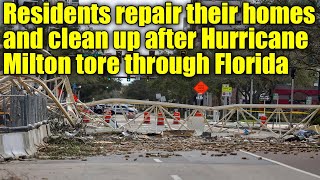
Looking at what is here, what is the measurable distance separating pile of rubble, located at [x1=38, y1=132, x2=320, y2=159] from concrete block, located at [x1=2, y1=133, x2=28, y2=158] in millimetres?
688

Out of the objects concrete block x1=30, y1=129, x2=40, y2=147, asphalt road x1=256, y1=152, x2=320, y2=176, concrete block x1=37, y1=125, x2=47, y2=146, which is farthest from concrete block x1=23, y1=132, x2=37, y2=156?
asphalt road x1=256, y1=152, x2=320, y2=176

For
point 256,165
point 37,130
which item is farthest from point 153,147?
point 256,165

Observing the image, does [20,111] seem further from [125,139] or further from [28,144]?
[125,139]

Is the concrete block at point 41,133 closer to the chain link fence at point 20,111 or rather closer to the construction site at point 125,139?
the construction site at point 125,139

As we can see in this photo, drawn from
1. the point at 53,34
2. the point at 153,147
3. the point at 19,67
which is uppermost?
the point at 53,34

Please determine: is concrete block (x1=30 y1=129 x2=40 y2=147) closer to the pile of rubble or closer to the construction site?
the construction site

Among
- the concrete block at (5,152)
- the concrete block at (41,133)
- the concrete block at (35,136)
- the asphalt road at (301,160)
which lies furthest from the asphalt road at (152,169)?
the concrete block at (41,133)

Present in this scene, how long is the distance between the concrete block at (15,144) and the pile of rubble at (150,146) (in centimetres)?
69

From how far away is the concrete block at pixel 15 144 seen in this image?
52.8 feet

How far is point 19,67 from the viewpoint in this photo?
1032 inches

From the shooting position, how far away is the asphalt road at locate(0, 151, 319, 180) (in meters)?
13.3

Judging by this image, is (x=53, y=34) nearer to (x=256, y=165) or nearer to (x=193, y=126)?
(x=193, y=126)

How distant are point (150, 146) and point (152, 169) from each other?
719 cm

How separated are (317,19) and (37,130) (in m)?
12.0
